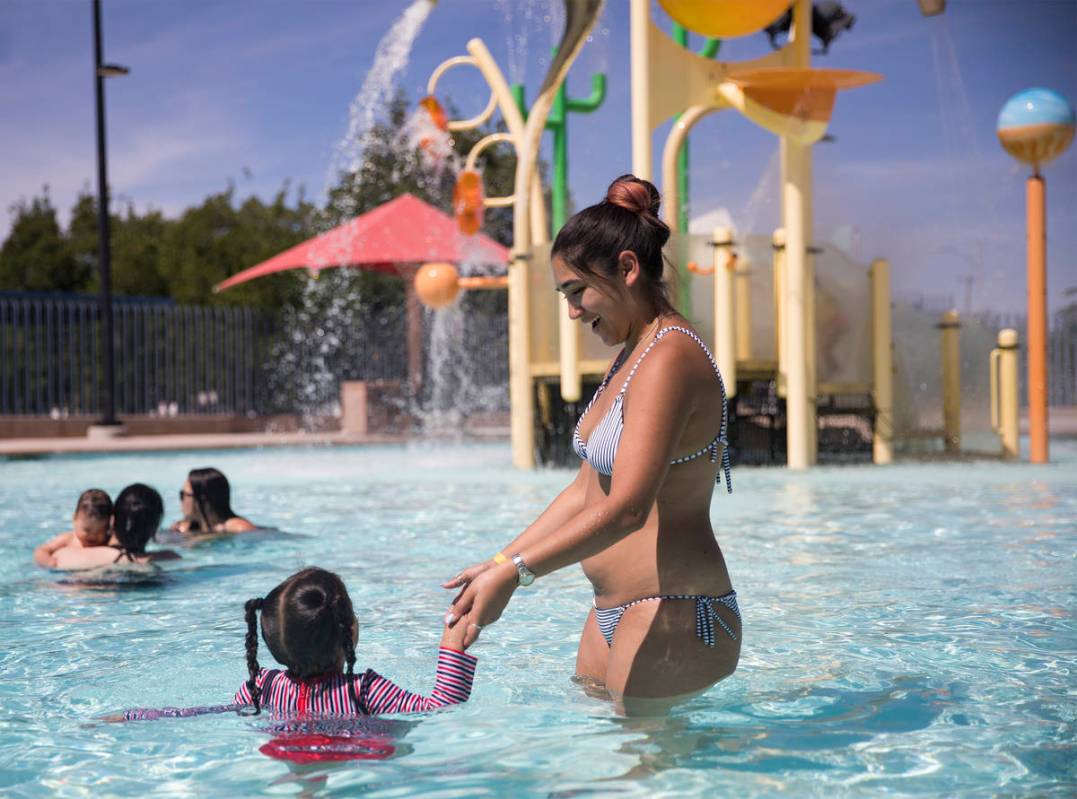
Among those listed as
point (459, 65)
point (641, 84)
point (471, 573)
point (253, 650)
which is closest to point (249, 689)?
point (253, 650)

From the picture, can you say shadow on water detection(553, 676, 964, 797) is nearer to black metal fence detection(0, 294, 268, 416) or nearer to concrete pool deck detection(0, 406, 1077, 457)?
concrete pool deck detection(0, 406, 1077, 457)

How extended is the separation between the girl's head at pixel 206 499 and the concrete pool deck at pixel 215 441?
32.1ft

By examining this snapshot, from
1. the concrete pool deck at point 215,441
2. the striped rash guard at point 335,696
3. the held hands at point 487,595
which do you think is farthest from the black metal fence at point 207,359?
the held hands at point 487,595

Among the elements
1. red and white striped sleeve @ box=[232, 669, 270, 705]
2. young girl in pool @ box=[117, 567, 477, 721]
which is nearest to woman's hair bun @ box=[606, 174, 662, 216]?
young girl in pool @ box=[117, 567, 477, 721]

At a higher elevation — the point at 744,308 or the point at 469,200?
the point at 469,200

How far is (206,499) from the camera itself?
7.16m

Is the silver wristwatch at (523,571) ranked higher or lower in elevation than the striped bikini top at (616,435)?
lower

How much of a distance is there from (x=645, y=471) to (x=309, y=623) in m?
0.91

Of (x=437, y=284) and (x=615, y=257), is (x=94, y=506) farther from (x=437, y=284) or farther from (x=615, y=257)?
(x=437, y=284)

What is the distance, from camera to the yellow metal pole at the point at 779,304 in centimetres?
1173

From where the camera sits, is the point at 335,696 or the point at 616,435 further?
the point at 335,696

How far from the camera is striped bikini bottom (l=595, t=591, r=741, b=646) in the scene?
2936 mm

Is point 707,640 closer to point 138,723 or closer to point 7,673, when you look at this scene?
point 138,723

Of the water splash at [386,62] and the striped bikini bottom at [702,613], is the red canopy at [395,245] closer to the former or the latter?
the water splash at [386,62]
